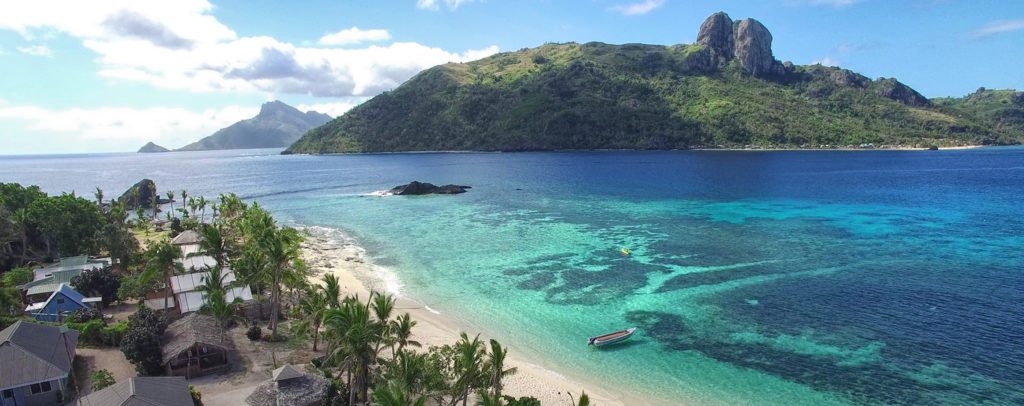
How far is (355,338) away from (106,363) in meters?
23.9

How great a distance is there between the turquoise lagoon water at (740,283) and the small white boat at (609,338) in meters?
0.99

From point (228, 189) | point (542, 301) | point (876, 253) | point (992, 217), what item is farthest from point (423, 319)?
point (228, 189)

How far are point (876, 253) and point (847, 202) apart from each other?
5142 centimetres

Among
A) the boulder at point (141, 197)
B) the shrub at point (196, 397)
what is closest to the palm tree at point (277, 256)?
the shrub at point (196, 397)

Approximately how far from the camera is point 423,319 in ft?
161

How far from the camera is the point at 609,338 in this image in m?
42.3

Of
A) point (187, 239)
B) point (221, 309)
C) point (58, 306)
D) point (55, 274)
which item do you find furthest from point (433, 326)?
point (55, 274)

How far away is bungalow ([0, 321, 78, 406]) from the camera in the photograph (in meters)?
31.4

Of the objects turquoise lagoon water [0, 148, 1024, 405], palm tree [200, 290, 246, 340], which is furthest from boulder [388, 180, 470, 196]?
palm tree [200, 290, 246, 340]

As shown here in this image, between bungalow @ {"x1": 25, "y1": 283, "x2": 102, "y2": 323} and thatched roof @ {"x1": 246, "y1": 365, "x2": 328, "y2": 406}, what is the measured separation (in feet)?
90.3

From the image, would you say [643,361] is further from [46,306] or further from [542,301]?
[46,306]

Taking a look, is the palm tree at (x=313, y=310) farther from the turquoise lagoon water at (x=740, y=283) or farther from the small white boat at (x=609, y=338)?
the small white boat at (x=609, y=338)

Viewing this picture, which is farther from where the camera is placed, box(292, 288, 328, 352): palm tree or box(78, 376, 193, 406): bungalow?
box(292, 288, 328, 352): palm tree

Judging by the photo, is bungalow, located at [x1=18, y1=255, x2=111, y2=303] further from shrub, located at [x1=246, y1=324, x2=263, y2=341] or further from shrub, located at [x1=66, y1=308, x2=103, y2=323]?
shrub, located at [x1=246, y1=324, x2=263, y2=341]
